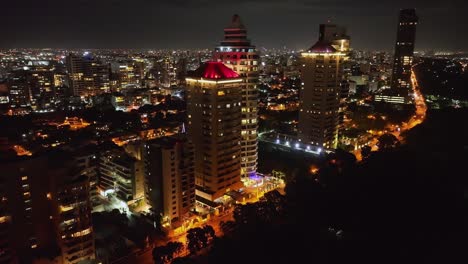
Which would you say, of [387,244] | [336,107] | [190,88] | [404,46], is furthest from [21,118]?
[404,46]

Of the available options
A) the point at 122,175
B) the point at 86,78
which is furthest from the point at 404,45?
the point at 122,175

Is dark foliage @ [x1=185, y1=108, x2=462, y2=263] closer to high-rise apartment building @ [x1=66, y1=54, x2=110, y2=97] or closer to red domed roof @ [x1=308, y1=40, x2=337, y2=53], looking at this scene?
red domed roof @ [x1=308, y1=40, x2=337, y2=53]

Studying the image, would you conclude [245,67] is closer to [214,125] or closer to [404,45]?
[214,125]

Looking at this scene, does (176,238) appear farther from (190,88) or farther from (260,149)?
(260,149)

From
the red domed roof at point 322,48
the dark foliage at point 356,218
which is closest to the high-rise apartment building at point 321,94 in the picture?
the red domed roof at point 322,48

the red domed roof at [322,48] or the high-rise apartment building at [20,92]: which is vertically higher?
the red domed roof at [322,48]

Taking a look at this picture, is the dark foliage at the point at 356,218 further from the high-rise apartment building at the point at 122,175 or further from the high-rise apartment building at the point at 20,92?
the high-rise apartment building at the point at 20,92
